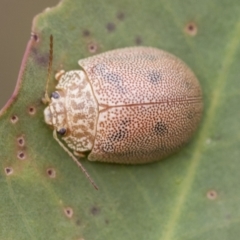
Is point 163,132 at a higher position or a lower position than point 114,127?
lower

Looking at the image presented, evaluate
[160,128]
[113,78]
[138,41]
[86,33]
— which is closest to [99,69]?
[113,78]

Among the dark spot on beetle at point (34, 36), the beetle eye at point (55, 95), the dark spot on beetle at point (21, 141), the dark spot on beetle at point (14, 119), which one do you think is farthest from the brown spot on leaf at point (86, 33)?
the dark spot on beetle at point (21, 141)

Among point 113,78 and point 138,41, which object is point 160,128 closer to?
point 113,78

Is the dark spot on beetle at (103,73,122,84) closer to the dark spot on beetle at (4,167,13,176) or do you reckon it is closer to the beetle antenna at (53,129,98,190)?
the beetle antenna at (53,129,98,190)

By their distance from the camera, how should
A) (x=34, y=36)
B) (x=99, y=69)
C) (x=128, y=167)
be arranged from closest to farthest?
(x=34, y=36), (x=99, y=69), (x=128, y=167)

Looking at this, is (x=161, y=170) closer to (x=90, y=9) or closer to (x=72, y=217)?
(x=72, y=217)

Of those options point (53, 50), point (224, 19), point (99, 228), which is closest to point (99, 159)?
point (99, 228)

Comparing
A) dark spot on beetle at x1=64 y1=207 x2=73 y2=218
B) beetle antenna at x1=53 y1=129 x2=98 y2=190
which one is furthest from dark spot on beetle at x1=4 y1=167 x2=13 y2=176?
dark spot on beetle at x1=64 y1=207 x2=73 y2=218
